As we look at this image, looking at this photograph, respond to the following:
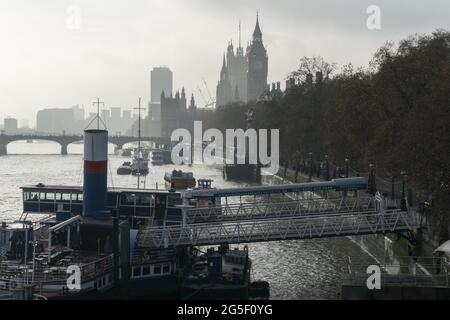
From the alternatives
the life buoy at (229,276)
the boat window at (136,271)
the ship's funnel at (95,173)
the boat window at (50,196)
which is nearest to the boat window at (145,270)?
the boat window at (136,271)

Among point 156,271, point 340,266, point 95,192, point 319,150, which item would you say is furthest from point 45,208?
point 319,150

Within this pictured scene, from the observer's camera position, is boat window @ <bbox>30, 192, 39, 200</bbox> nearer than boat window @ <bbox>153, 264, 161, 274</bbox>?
No

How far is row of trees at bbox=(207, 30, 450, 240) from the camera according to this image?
44.0m

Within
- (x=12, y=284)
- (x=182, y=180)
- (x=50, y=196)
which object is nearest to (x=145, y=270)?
(x=12, y=284)

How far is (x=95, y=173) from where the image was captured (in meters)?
42.6

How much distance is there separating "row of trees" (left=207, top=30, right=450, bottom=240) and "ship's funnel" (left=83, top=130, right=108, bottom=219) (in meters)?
18.0

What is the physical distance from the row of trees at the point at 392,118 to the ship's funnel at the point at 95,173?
1800 cm

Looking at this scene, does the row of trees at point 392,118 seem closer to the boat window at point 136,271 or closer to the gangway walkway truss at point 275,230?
the gangway walkway truss at point 275,230

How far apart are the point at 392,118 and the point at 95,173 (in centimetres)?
2962

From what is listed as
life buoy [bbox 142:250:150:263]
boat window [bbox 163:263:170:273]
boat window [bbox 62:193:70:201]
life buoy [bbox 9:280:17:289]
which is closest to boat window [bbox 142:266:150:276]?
life buoy [bbox 142:250:150:263]

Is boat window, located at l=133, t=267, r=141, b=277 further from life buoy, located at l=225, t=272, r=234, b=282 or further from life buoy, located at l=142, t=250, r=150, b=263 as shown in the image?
life buoy, located at l=225, t=272, r=234, b=282

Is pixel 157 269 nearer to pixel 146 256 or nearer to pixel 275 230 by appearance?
pixel 146 256

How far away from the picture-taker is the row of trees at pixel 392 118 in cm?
4400
